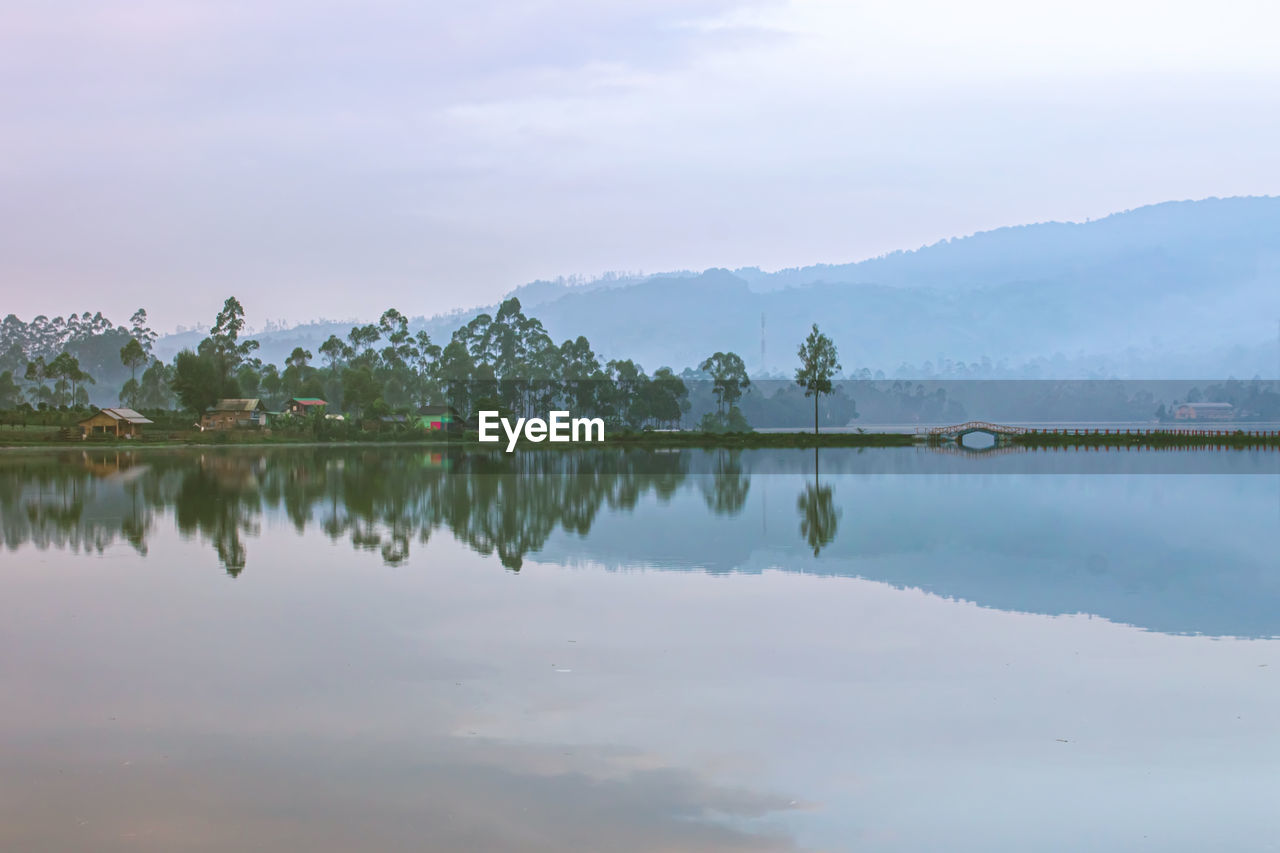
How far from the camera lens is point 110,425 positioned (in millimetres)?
99188

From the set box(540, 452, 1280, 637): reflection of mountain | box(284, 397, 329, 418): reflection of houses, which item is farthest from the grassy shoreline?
box(540, 452, 1280, 637): reflection of mountain

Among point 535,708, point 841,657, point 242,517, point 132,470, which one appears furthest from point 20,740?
point 132,470

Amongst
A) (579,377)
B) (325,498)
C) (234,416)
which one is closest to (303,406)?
(234,416)

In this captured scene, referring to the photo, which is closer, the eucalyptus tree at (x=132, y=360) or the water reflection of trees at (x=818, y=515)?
the water reflection of trees at (x=818, y=515)

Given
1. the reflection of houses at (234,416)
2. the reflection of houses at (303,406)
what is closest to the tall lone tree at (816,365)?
the reflection of houses at (303,406)

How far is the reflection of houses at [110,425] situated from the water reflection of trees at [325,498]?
25.2 meters

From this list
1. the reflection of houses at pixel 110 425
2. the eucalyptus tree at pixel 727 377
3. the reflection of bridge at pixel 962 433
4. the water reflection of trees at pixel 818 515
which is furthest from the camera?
the eucalyptus tree at pixel 727 377

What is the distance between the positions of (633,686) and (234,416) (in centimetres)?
10609

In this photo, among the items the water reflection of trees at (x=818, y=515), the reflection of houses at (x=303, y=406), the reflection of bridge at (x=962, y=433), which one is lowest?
the water reflection of trees at (x=818, y=515)

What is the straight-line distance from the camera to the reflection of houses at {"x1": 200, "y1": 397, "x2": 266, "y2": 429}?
11038 centimetres

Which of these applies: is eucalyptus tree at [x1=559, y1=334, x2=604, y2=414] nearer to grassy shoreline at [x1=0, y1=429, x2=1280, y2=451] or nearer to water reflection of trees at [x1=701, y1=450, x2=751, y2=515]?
grassy shoreline at [x1=0, y1=429, x2=1280, y2=451]

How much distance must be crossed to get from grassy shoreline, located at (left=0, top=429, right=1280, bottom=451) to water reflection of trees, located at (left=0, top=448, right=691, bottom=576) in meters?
24.4

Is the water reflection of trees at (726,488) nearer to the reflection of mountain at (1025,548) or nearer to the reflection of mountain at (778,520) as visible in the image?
the reflection of mountain at (778,520)

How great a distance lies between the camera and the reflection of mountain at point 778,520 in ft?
77.8
